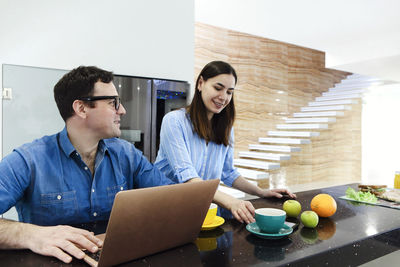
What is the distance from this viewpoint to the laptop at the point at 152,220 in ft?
2.60

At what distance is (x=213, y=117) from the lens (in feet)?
6.31

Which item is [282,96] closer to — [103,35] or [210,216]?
[103,35]

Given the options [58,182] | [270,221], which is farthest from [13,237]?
Result: [270,221]

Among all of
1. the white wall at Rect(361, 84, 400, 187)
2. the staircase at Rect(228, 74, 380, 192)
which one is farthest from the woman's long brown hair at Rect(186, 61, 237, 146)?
the white wall at Rect(361, 84, 400, 187)

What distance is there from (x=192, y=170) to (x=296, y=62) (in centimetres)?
718

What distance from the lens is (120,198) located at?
0.77 metres

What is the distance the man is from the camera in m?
1.27

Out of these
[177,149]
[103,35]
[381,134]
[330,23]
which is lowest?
[177,149]

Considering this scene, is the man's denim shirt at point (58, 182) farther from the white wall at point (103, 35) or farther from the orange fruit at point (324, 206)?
the white wall at point (103, 35)

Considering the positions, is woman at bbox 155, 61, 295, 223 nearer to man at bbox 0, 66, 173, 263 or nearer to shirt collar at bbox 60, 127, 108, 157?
man at bbox 0, 66, 173, 263

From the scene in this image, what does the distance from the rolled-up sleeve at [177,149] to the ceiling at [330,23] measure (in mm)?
3135

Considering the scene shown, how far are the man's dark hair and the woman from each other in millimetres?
463

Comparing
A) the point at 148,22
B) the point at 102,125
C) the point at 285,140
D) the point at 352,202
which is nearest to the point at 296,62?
the point at 285,140

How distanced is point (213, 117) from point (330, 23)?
3803 mm
